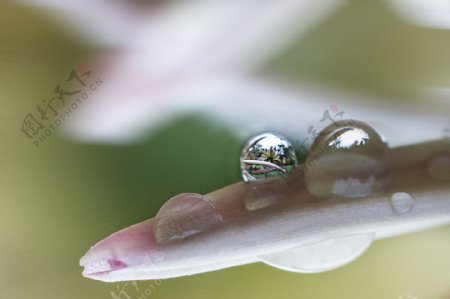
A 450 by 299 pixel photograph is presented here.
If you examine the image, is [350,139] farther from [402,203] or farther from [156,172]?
[156,172]

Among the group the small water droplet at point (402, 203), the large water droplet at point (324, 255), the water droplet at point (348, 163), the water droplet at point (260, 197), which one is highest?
the water droplet at point (348, 163)

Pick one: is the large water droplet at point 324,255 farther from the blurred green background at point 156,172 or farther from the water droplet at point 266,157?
the water droplet at point 266,157

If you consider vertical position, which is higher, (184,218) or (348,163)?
(348,163)

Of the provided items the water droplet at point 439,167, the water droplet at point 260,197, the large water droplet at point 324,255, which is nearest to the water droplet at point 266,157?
the water droplet at point 260,197

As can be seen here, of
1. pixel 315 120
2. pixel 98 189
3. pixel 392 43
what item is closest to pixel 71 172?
pixel 98 189

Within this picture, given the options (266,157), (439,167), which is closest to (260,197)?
(266,157)
